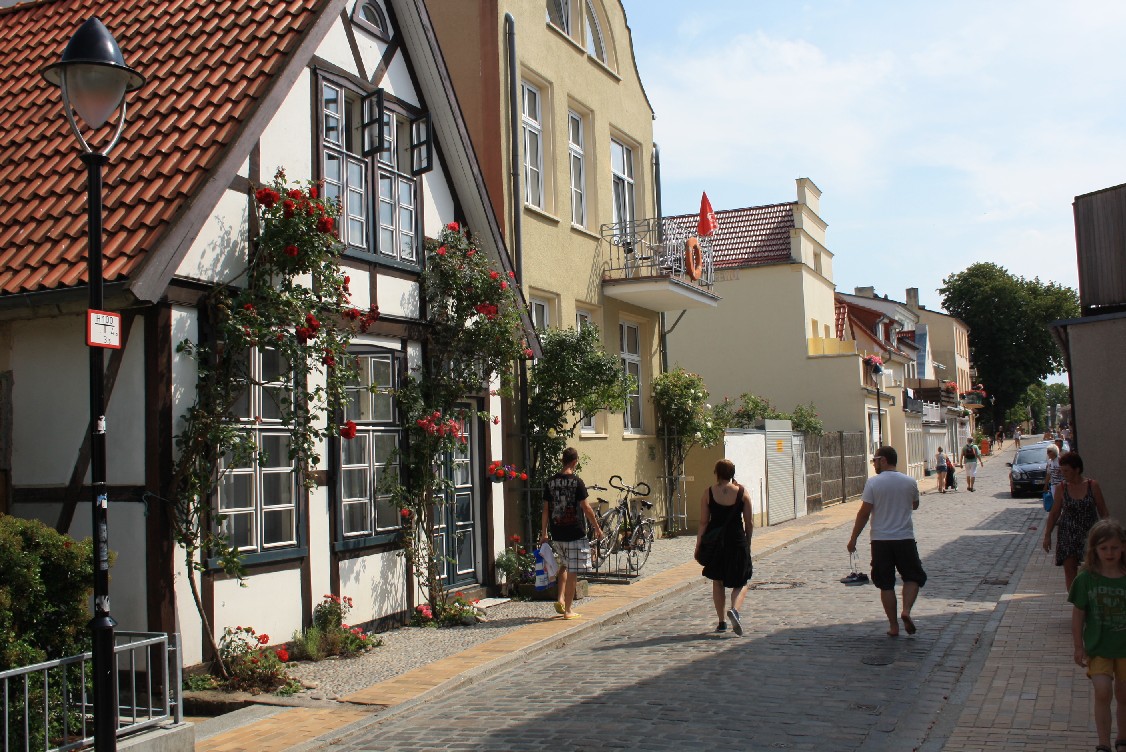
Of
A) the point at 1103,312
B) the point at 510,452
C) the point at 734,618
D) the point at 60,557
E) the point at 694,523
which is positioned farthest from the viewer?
the point at 694,523

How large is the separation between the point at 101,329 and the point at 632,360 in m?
14.8

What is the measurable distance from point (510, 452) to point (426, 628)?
148 inches

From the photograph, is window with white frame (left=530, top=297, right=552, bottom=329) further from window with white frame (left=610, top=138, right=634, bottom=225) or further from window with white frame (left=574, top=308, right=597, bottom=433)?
window with white frame (left=610, top=138, right=634, bottom=225)

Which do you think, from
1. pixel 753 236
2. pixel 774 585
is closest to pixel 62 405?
pixel 774 585

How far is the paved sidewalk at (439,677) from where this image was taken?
23.6 ft

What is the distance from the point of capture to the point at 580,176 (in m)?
18.4

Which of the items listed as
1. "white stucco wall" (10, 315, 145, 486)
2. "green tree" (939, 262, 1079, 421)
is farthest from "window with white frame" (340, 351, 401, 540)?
"green tree" (939, 262, 1079, 421)

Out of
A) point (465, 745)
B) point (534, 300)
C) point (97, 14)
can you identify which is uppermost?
point (97, 14)

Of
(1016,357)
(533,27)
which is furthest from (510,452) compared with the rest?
(1016,357)

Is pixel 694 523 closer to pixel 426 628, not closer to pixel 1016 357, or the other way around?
pixel 426 628

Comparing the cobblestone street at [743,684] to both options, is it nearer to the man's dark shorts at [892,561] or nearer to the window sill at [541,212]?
the man's dark shorts at [892,561]

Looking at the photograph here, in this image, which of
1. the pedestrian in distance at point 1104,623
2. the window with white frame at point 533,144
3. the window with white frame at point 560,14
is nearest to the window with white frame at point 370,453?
the window with white frame at point 533,144

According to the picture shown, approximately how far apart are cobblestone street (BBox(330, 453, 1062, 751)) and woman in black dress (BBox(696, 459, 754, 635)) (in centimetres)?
49

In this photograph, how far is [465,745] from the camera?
6.84 metres
